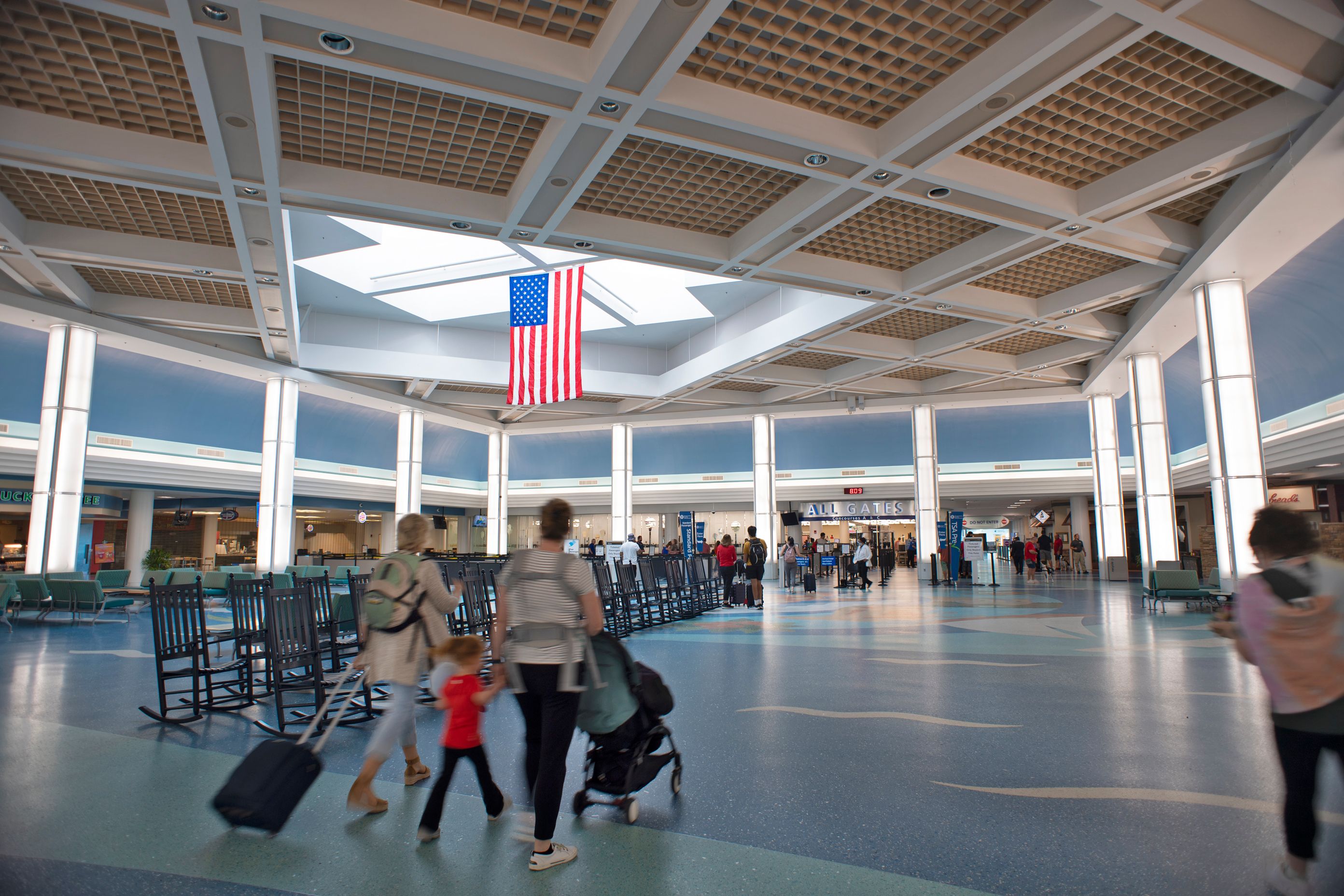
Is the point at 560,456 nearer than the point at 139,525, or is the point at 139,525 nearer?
the point at 139,525

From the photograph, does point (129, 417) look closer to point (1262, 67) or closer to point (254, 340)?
point (254, 340)

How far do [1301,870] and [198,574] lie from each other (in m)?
15.2

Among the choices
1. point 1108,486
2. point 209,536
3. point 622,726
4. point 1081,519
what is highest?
point 1108,486

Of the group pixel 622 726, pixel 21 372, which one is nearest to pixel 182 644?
pixel 622 726

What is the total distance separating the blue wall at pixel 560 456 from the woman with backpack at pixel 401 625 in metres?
27.0

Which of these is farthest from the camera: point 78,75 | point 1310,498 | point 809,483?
point 809,483

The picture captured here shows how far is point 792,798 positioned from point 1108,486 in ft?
61.7

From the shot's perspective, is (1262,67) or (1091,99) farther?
(1091,99)

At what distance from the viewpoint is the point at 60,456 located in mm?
13906

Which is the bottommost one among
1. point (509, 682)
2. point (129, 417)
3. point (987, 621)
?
point (987, 621)

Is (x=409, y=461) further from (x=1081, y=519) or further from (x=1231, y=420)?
(x=1081, y=519)

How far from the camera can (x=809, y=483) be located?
28656 mm

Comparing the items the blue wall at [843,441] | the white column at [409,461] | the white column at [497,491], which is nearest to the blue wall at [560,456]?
the white column at [497,491]

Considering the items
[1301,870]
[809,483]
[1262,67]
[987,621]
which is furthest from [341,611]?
[809,483]
